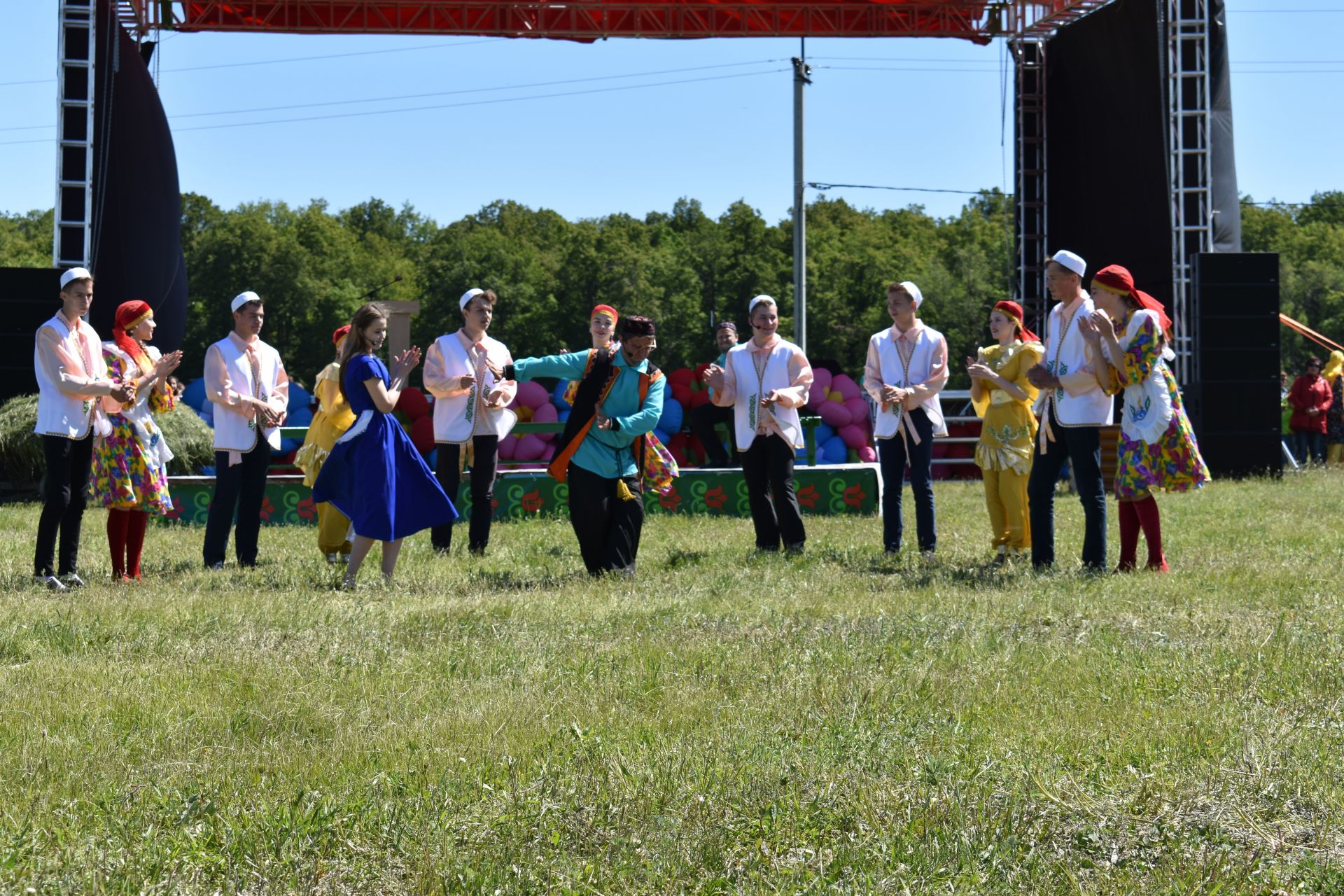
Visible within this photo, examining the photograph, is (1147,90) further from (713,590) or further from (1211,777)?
(1211,777)

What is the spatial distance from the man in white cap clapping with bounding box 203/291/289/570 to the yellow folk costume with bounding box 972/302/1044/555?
4284 millimetres

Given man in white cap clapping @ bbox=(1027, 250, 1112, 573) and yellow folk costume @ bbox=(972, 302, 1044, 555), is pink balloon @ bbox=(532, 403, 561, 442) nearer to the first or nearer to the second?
yellow folk costume @ bbox=(972, 302, 1044, 555)

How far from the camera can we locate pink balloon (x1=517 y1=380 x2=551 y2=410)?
16.0 m

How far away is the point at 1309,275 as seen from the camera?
6988cm

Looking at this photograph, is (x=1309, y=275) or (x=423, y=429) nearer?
(x=423, y=429)

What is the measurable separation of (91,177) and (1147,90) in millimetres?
11698

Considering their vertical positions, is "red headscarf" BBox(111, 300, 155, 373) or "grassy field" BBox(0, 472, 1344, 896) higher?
"red headscarf" BBox(111, 300, 155, 373)

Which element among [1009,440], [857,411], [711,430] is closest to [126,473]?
[1009,440]

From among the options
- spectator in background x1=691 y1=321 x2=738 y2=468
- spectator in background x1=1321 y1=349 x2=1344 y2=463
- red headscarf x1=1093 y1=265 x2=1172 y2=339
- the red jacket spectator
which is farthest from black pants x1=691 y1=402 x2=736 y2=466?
spectator in background x1=1321 y1=349 x2=1344 y2=463

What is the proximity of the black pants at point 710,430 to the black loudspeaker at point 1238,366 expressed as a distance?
5.68 metres

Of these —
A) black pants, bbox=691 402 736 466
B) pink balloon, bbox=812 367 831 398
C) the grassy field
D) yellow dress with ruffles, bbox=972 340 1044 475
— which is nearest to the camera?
the grassy field

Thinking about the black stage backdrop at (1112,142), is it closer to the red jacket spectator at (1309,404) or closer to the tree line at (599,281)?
the red jacket spectator at (1309,404)

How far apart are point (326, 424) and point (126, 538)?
1.55m

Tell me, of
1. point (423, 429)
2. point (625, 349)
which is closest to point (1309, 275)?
point (423, 429)
